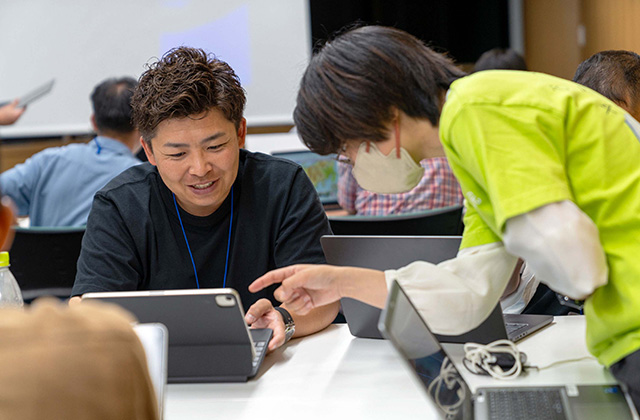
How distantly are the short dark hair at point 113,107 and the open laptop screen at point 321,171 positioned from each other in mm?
773

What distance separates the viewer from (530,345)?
1445 millimetres

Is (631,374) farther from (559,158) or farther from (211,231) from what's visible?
(211,231)

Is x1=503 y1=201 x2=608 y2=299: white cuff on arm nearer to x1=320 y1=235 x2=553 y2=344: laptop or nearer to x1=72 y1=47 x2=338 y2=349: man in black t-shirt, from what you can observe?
x1=320 y1=235 x2=553 y2=344: laptop

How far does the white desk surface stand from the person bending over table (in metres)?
0.12

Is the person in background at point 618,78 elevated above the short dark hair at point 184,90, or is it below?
below

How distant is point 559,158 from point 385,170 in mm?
389

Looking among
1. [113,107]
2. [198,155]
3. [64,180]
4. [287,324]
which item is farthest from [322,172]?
[287,324]

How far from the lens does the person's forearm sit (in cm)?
162

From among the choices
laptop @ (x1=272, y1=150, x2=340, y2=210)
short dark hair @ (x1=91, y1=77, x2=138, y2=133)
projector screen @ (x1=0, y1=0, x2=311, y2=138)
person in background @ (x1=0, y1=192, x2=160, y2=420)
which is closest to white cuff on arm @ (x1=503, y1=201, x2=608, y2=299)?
person in background @ (x1=0, y1=192, x2=160, y2=420)

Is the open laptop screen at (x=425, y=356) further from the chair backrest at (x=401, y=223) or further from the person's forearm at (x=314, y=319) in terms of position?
the chair backrest at (x=401, y=223)

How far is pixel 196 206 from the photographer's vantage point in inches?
71.9

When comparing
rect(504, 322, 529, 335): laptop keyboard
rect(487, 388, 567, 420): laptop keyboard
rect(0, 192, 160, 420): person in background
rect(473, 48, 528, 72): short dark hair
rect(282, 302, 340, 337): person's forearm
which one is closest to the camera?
rect(0, 192, 160, 420): person in background

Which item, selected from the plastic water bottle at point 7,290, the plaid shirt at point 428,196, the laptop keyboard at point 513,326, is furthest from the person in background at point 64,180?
the laptop keyboard at point 513,326

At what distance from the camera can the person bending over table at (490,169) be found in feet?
3.35
